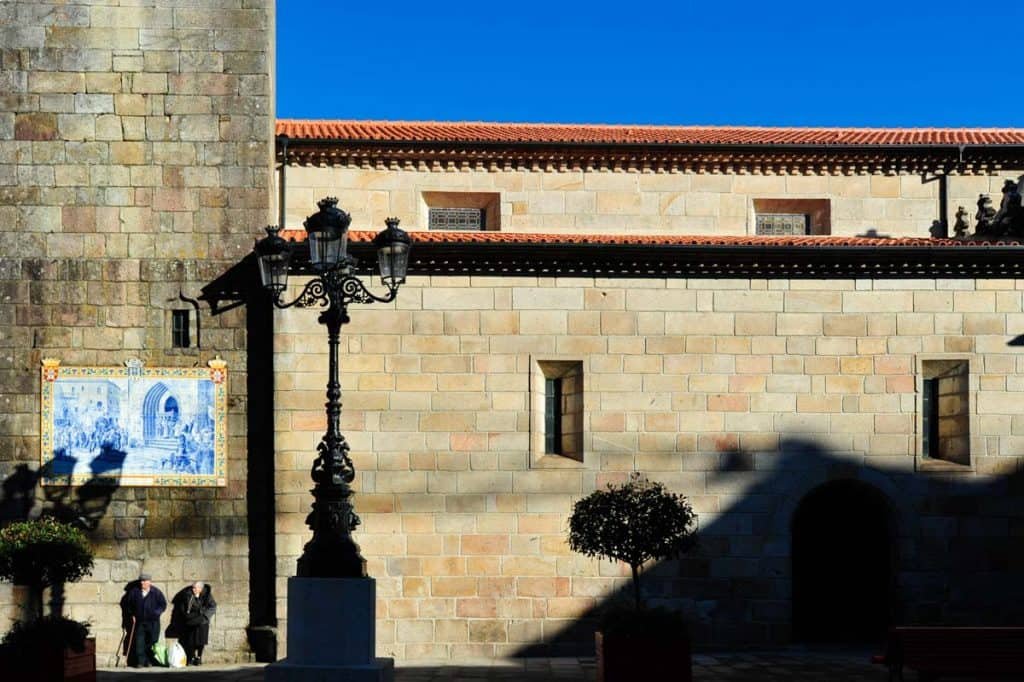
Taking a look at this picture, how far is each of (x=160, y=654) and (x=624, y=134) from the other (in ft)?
34.6

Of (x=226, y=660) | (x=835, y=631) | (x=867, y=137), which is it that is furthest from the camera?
(x=867, y=137)

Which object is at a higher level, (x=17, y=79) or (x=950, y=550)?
(x=17, y=79)

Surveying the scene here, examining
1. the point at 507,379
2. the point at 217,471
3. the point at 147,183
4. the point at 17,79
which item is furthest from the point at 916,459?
the point at 17,79

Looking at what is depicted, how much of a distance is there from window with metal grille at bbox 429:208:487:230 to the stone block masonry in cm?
285

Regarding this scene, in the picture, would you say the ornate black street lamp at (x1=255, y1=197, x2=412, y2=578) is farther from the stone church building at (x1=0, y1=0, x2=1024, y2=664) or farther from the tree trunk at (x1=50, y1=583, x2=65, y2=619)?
the tree trunk at (x1=50, y1=583, x2=65, y2=619)

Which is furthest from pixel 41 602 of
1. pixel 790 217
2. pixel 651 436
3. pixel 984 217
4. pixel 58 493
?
pixel 984 217

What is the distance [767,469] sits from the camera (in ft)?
54.8

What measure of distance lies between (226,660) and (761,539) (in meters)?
7.36

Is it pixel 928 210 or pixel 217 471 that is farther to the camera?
pixel 928 210

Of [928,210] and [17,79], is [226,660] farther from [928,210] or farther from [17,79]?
[928,210]

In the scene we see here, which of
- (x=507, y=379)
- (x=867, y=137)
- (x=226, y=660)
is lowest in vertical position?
(x=226, y=660)

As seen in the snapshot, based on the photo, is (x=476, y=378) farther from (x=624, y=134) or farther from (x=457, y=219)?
(x=624, y=134)

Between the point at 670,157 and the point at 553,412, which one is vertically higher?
the point at 670,157

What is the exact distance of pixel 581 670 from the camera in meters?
15.1
